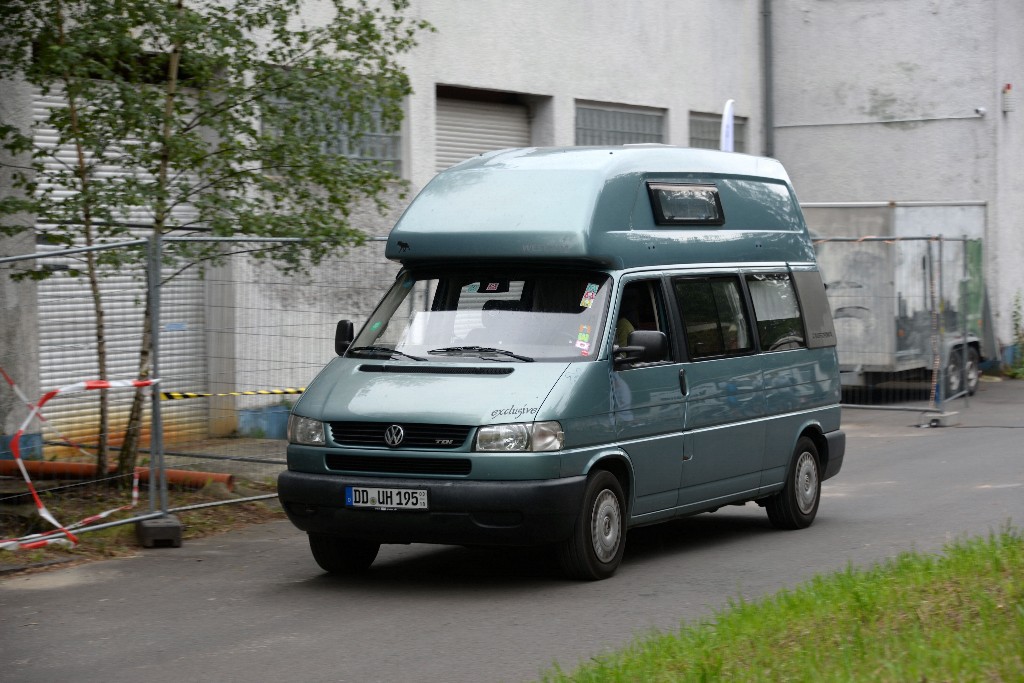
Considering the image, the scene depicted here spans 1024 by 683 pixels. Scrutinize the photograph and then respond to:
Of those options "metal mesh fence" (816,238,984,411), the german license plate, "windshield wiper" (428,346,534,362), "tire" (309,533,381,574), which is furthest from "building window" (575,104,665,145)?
the german license plate

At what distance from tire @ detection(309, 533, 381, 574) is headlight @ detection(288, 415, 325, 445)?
616mm

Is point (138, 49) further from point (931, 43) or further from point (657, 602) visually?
point (931, 43)

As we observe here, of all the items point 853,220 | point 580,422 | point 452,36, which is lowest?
point 580,422

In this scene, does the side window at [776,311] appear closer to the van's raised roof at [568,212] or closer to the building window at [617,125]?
the van's raised roof at [568,212]

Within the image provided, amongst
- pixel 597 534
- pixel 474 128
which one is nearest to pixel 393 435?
pixel 597 534

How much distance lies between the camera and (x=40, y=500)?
9.84 meters

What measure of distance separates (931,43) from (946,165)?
6.95ft

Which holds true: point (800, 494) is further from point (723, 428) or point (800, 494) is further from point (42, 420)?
point (42, 420)

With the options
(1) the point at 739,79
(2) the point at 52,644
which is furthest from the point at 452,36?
(2) the point at 52,644

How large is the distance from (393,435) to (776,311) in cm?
371

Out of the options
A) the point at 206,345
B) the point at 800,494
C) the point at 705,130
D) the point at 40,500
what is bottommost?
the point at 800,494

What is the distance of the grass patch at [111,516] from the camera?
32.0 feet

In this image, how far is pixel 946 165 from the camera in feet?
84.8

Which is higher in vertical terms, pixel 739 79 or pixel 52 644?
pixel 739 79
